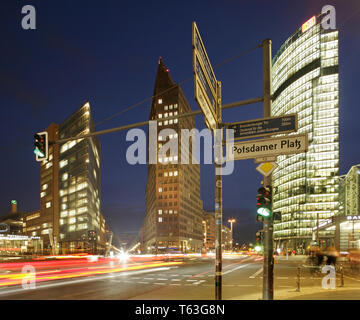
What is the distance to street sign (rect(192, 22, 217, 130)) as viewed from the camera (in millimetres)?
6655

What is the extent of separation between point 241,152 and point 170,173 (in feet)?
432

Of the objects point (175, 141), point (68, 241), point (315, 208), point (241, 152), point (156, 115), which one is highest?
point (156, 115)

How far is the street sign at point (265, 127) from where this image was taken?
8.62m

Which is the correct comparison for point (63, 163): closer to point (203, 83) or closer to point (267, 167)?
point (267, 167)

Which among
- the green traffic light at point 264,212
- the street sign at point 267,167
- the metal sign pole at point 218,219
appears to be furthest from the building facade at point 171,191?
the metal sign pole at point 218,219

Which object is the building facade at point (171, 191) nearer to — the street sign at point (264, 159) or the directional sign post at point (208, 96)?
the street sign at point (264, 159)

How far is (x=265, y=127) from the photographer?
29.4 ft

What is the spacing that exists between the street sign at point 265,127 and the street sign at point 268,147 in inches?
9.3

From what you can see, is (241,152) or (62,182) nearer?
(241,152)

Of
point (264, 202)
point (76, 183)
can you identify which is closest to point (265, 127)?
point (264, 202)

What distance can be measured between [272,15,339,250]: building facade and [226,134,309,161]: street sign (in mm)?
107632
